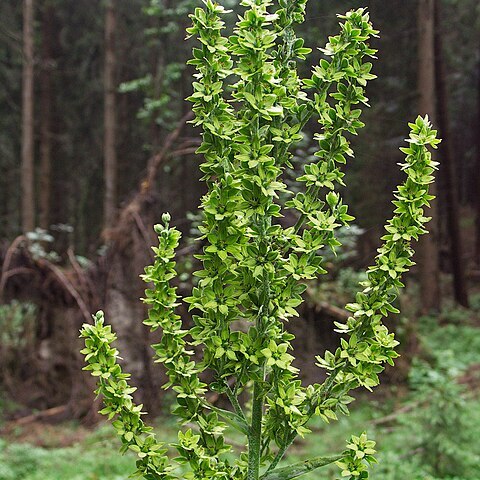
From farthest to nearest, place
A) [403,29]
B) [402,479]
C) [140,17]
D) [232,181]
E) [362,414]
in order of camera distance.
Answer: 1. [140,17]
2. [403,29]
3. [362,414]
4. [402,479]
5. [232,181]

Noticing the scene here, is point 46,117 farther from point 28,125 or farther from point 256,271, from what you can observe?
point 256,271

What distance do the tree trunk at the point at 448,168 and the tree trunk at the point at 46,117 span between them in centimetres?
1079

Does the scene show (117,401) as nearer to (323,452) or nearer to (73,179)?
(323,452)

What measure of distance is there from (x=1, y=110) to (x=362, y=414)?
58.6ft

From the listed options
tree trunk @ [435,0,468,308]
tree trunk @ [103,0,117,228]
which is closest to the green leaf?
tree trunk @ [435,0,468,308]

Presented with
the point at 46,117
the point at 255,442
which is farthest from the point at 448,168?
the point at 255,442

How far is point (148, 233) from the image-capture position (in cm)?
846

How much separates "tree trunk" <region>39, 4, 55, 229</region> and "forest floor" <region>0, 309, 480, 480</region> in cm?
1084

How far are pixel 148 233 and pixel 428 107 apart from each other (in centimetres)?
747

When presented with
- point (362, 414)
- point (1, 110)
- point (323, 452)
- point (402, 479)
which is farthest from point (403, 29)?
point (1, 110)

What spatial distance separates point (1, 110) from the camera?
2231 cm

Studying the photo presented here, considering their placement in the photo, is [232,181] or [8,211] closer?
[232,181]

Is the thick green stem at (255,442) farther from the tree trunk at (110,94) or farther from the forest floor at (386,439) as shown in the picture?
the tree trunk at (110,94)

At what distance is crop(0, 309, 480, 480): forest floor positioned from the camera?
561cm
